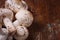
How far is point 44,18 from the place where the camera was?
2.68ft

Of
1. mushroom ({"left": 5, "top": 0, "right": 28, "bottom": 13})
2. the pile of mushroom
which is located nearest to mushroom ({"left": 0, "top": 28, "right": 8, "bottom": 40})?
the pile of mushroom

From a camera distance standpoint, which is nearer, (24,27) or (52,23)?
(24,27)

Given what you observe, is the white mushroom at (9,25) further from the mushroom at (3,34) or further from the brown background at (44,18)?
the brown background at (44,18)

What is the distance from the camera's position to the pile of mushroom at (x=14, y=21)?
641mm

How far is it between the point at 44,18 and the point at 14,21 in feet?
0.58

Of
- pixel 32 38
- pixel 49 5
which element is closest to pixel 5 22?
pixel 32 38

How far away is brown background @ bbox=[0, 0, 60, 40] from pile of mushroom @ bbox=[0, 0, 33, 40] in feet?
0.32

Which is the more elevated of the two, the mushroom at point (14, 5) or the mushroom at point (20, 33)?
the mushroom at point (14, 5)

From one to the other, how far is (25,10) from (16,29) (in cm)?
10

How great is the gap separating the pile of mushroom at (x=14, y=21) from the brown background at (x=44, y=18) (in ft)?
0.32

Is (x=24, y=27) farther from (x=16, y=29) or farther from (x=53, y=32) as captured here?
(x=53, y=32)

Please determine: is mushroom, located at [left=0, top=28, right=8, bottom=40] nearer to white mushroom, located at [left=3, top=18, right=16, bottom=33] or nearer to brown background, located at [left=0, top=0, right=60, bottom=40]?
white mushroom, located at [left=3, top=18, right=16, bottom=33]

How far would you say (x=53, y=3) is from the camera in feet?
2.82

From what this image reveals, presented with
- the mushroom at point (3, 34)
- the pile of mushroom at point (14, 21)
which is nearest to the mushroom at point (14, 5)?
the pile of mushroom at point (14, 21)
